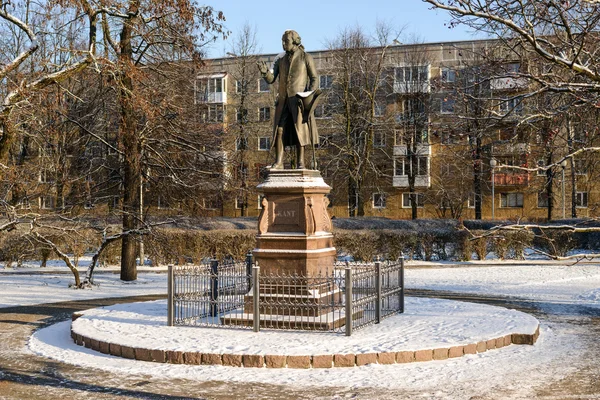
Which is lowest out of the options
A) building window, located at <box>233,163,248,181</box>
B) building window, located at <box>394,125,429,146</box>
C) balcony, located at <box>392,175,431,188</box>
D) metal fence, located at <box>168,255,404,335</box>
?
metal fence, located at <box>168,255,404,335</box>

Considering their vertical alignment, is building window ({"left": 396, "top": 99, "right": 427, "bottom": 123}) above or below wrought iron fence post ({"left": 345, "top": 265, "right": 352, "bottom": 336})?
above

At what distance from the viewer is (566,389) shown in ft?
28.1

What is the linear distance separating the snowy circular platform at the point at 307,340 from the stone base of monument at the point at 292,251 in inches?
25.2

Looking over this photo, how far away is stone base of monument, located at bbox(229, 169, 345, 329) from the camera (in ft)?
40.9

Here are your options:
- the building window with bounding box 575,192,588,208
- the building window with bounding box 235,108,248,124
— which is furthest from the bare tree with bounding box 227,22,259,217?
the building window with bounding box 575,192,588,208

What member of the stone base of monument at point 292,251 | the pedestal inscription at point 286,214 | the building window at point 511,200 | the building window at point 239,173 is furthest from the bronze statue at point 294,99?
the building window at point 511,200

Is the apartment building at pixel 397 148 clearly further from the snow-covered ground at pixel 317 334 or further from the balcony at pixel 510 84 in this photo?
the snow-covered ground at pixel 317 334

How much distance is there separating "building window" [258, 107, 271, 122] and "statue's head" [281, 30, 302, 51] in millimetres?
40783

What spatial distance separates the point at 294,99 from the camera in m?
13.9

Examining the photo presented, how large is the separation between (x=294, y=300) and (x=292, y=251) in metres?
0.91

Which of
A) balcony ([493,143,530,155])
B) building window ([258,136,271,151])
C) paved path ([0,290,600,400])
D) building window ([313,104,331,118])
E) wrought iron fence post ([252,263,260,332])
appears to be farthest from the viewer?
building window ([258,136,271,151])

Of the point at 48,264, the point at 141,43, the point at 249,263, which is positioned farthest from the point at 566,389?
the point at 48,264

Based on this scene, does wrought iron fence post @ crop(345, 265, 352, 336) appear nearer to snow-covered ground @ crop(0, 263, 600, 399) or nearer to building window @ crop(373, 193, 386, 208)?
snow-covered ground @ crop(0, 263, 600, 399)

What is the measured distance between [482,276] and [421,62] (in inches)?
958
